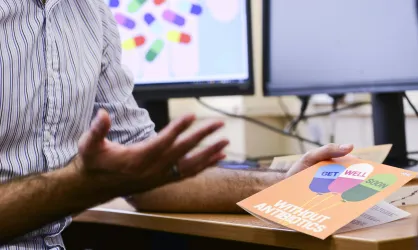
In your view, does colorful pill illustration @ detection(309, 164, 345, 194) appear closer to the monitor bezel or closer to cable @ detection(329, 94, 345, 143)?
the monitor bezel

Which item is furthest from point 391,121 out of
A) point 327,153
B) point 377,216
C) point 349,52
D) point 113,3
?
point 113,3

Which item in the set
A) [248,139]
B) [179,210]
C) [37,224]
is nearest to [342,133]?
[248,139]

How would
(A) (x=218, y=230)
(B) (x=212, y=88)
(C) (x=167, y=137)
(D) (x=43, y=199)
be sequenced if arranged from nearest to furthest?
(C) (x=167, y=137)
(D) (x=43, y=199)
(A) (x=218, y=230)
(B) (x=212, y=88)

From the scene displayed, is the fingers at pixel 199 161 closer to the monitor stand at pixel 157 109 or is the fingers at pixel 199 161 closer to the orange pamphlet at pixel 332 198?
the orange pamphlet at pixel 332 198

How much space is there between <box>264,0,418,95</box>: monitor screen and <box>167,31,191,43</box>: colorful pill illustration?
178 mm

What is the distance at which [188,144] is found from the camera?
2.11ft

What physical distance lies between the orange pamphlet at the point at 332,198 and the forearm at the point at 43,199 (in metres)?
0.22

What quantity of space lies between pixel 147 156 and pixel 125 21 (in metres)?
0.86

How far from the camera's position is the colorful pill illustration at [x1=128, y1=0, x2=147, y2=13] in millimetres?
1447

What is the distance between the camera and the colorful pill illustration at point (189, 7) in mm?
1414

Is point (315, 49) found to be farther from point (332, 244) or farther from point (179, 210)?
point (332, 244)

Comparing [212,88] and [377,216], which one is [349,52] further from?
[377,216]

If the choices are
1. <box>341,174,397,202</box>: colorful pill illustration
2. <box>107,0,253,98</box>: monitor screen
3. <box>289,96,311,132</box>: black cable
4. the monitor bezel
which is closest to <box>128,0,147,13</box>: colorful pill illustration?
<box>107,0,253,98</box>: monitor screen

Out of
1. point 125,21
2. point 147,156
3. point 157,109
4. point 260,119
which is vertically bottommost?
point 260,119
